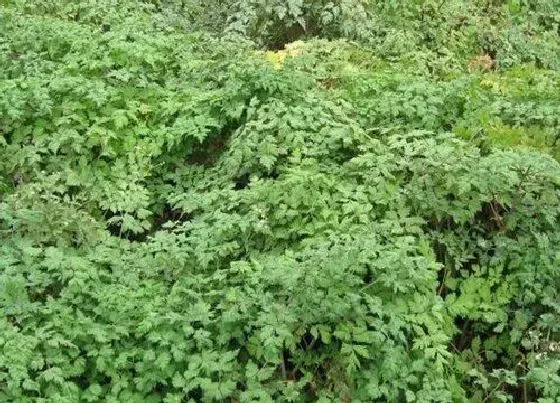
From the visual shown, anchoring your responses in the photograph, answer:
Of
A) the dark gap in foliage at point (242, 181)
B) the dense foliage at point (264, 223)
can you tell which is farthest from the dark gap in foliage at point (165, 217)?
the dark gap in foliage at point (242, 181)

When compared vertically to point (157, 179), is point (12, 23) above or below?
above

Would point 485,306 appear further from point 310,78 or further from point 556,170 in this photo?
point 310,78

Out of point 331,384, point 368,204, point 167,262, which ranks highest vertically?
point 368,204

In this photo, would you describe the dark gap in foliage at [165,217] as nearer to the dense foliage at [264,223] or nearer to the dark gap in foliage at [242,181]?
the dense foliage at [264,223]

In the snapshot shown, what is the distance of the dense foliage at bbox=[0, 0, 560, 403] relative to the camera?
4160mm

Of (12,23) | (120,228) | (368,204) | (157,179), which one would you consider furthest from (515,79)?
(12,23)

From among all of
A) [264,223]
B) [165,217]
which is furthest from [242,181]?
[264,223]

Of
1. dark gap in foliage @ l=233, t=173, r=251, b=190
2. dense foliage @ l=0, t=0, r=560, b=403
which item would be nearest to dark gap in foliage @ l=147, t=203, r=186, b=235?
dense foliage @ l=0, t=0, r=560, b=403

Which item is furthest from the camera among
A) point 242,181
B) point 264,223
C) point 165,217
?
point 165,217

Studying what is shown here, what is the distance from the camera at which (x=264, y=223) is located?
489 cm

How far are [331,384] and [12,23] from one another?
4831 millimetres

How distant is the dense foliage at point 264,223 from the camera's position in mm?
4160

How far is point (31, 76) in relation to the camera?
249 inches

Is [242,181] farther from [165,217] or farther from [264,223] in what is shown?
[264,223]
